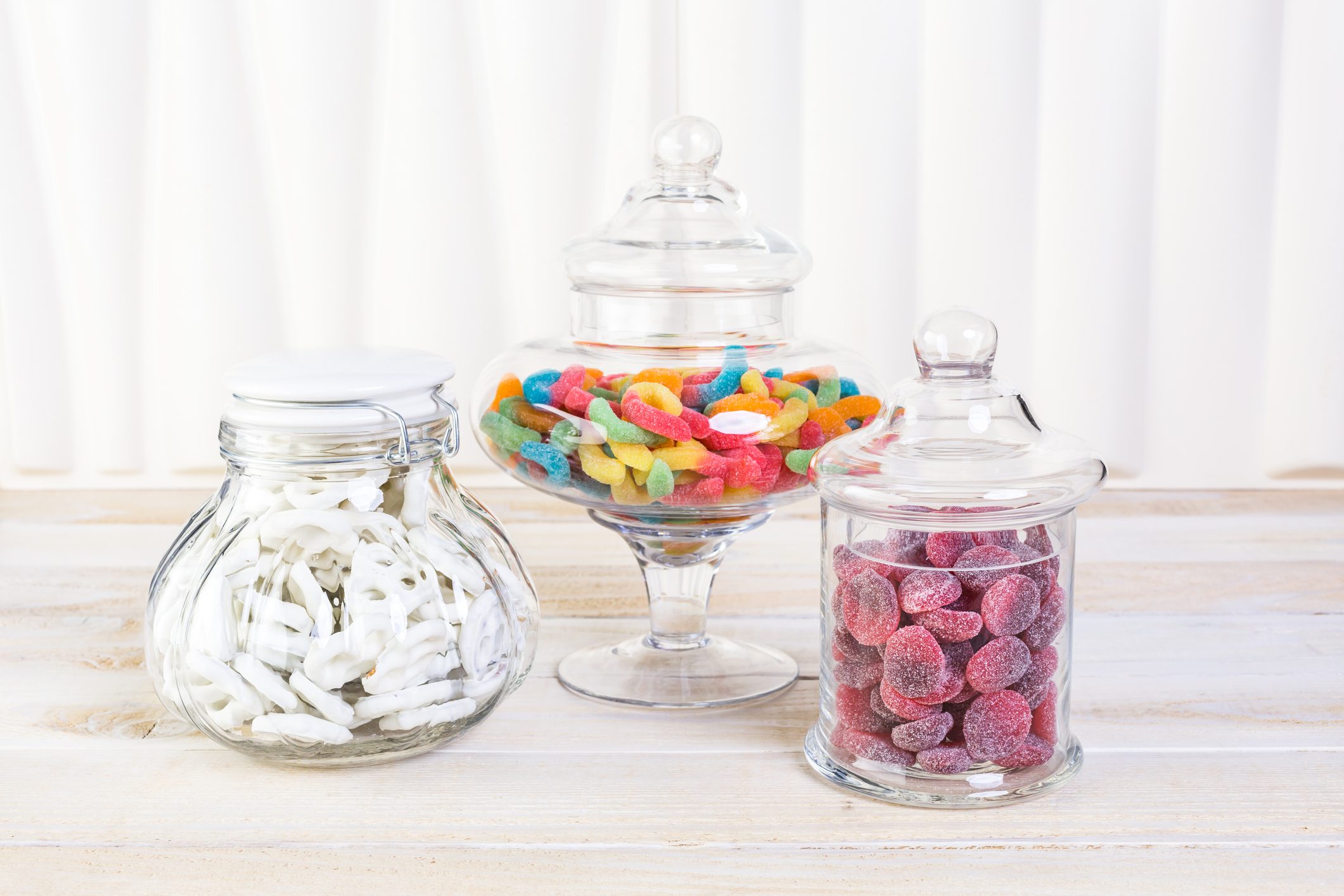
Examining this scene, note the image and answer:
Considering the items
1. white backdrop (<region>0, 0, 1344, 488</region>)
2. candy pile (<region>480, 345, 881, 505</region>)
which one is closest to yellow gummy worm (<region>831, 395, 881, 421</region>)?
candy pile (<region>480, 345, 881, 505</region>)

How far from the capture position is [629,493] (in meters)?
0.66

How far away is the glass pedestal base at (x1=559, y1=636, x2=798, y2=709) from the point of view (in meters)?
0.73

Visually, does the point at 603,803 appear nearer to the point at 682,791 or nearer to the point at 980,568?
the point at 682,791

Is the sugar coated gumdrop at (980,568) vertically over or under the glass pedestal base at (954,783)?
over

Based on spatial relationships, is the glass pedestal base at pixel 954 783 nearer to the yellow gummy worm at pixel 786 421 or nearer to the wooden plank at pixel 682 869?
the wooden plank at pixel 682 869

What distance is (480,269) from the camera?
52.0 inches

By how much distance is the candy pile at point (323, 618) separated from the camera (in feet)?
1.90

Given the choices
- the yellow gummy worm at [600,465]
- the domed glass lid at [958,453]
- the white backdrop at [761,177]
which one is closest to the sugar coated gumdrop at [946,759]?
the domed glass lid at [958,453]

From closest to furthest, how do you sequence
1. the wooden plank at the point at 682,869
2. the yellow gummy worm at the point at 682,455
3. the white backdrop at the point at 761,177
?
the wooden plank at the point at 682,869, the yellow gummy worm at the point at 682,455, the white backdrop at the point at 761,177

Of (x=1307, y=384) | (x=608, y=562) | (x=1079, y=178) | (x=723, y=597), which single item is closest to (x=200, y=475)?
(x=608, y=562)

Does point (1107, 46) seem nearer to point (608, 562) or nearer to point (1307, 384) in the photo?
point (1307, 384)

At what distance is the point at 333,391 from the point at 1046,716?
0.37 metres

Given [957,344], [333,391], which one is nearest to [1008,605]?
[957,344]

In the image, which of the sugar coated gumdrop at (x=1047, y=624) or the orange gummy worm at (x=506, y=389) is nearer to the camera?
the sugar coated gumdrop at (x=1047, y=624)
